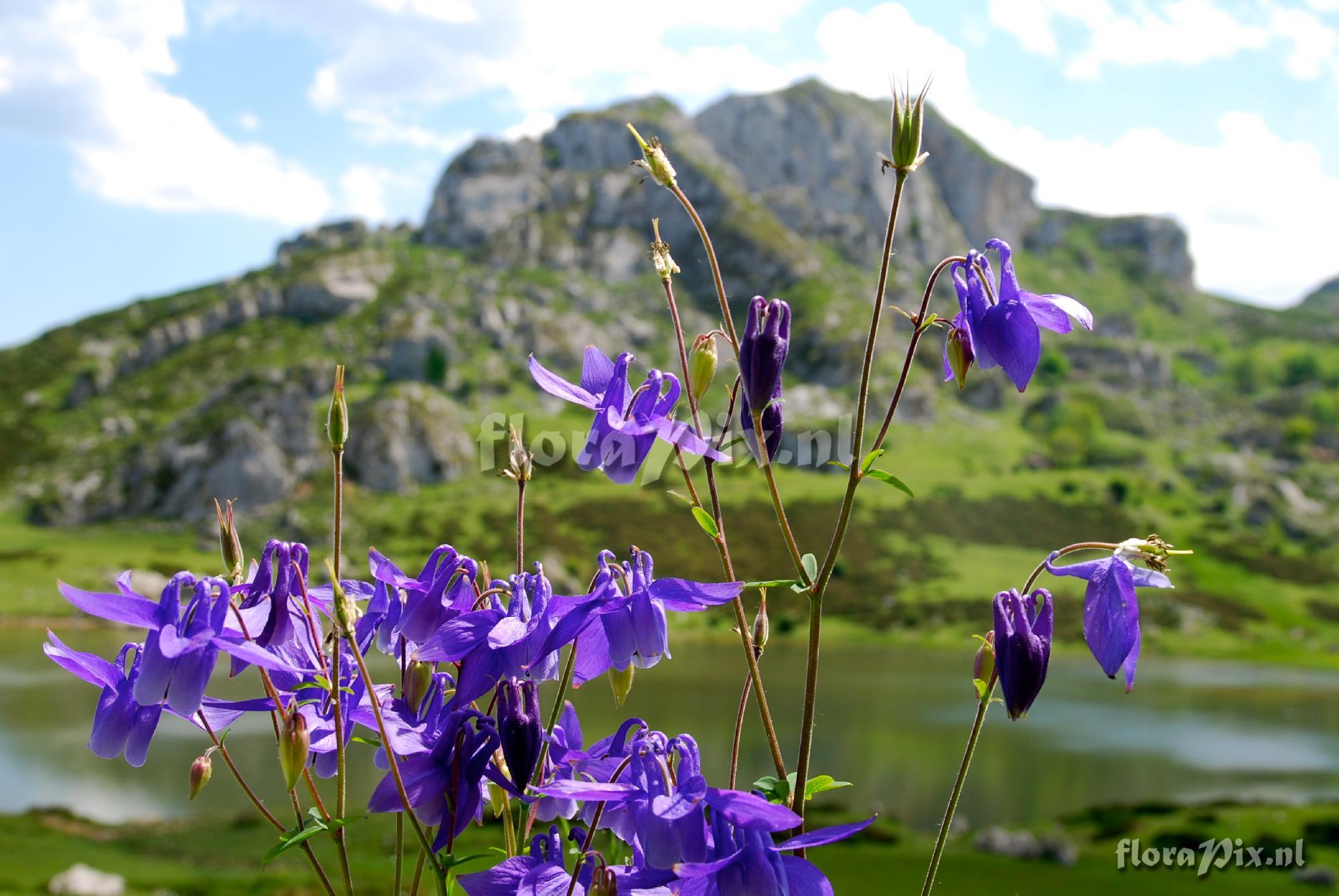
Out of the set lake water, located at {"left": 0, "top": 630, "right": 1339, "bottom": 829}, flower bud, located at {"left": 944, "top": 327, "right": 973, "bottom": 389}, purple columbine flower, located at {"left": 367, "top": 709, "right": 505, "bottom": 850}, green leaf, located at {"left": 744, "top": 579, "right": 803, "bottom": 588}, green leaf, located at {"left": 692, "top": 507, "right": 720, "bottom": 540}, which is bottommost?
lake water, located at {"left": 0, "top": 630, "right": 1339, "bottom": 829}

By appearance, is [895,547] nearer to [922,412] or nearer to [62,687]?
[922,412]

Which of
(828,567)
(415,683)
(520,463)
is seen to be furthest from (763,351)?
(415,683)

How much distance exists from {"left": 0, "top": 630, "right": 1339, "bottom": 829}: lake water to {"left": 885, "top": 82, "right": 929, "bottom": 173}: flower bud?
20986 mm

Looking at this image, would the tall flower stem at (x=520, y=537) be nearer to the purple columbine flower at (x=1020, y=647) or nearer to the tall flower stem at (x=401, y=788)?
the tall flower stem at (x=401, y=788)

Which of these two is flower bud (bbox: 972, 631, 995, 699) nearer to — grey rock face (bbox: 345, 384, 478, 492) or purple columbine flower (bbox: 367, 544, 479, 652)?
purple columbine flower (bbox: 367, 544, 479, 652)

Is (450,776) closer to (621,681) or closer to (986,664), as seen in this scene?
(621,681)

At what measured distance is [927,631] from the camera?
54.9 meters

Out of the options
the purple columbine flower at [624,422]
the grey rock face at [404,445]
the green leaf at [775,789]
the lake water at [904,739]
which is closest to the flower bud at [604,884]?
the green leaf at [775,789]

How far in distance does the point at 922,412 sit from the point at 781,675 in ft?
207

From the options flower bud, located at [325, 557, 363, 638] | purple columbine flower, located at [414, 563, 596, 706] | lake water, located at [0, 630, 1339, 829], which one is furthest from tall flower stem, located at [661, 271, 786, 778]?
lake water, located at [0, 630, 1339, 829]

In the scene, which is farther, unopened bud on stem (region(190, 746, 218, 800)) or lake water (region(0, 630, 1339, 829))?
lake water (region(0, 630, 1339, 829))

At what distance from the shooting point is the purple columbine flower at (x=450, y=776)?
1.24 m

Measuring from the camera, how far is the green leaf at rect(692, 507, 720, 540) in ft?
4.30

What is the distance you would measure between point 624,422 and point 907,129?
550 millimetres
